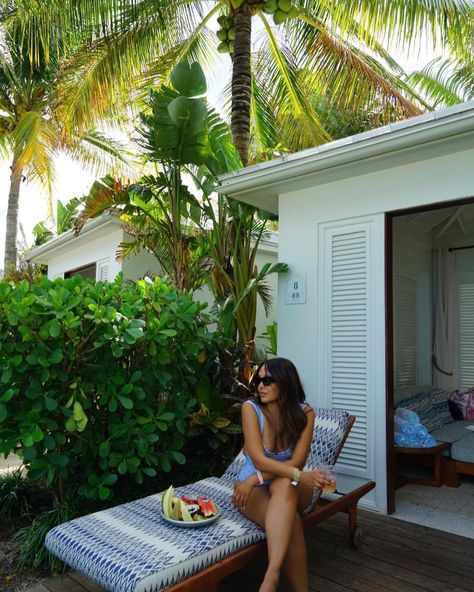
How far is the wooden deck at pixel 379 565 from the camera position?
307 centimetres

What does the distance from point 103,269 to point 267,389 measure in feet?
25.3

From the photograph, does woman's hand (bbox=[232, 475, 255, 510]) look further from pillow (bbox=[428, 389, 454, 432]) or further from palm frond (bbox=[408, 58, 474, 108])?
palm frond (bbox=[408, 58, 474, 108])

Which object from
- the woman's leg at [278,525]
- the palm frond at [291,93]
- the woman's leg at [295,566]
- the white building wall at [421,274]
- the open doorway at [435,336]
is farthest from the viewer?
the palm frond at [291,93]

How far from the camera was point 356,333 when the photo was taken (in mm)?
4762

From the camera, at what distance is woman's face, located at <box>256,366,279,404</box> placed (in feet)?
9.98

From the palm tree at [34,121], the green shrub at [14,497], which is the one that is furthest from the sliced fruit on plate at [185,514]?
the palm tree at [34,121]

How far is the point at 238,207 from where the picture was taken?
6.17 meters

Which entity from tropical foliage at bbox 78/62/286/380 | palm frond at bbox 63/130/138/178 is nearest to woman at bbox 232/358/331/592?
tropical foliage at bbox 78/62/286/380

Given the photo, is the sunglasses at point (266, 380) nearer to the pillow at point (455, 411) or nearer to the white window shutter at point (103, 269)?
the pillow at point (455, 411)

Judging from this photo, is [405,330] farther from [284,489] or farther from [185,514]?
[185,514]

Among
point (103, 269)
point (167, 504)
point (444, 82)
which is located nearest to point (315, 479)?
point (167, 504)

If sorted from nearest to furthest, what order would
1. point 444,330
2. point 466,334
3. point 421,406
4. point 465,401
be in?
point 421,406, point 465,401, point 444,330, point 466,334

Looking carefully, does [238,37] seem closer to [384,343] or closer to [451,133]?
[451,133]

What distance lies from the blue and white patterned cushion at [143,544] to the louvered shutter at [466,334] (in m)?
5.60
